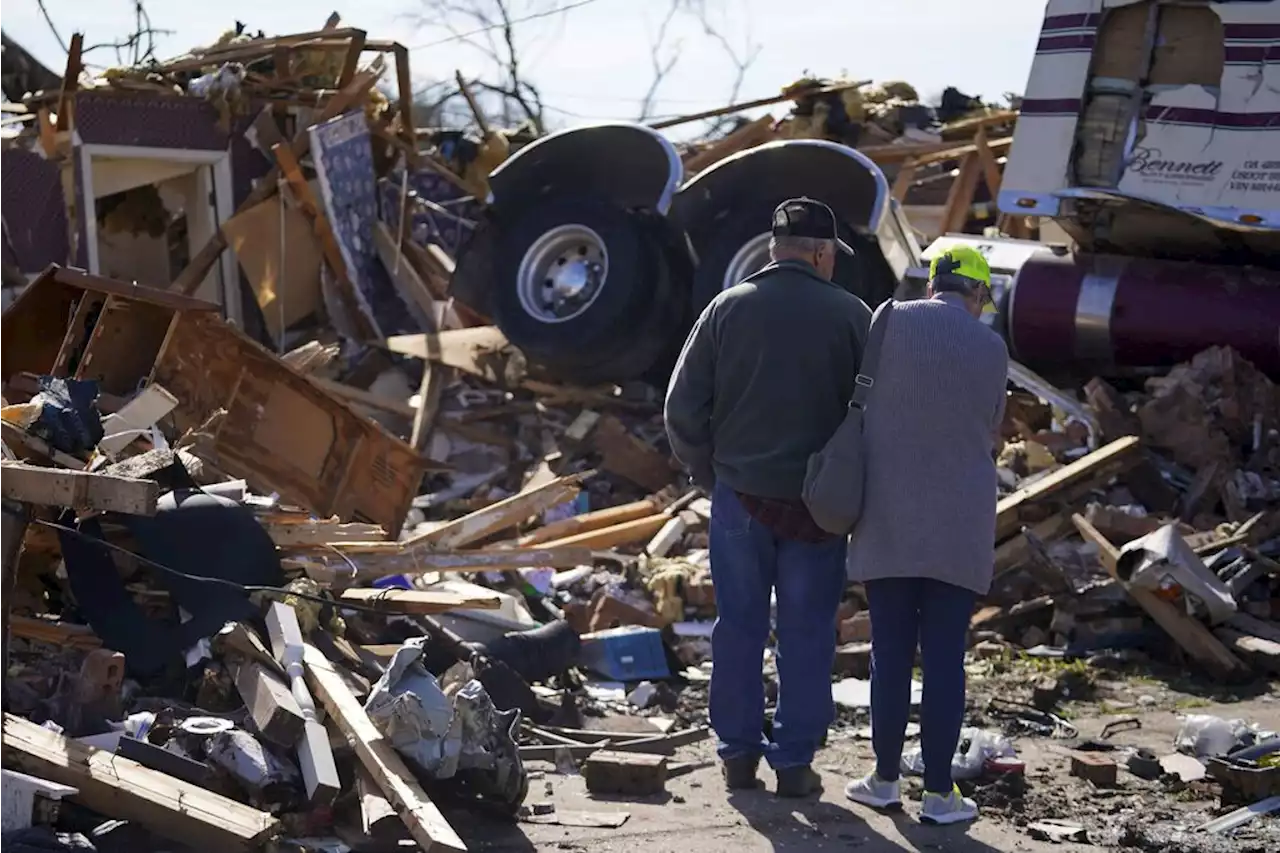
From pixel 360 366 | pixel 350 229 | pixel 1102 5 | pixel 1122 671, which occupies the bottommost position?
pixel 1122 671

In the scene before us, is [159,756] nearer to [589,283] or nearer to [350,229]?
[589,283]

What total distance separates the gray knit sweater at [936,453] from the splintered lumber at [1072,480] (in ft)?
13.8

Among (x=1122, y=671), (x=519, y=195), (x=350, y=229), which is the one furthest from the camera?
(x=350, y=229)

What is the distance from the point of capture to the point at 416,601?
7.05 metres

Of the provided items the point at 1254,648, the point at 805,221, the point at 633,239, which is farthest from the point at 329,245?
the point at 805,221

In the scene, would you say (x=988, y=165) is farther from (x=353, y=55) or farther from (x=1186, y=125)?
(x=353, y=55)

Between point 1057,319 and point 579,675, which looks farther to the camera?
point 1057,319

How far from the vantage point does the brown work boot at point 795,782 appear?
6086 mm

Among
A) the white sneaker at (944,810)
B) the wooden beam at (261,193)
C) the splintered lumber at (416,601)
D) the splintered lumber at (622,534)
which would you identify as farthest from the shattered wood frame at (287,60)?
the white sneaker at (944,810)

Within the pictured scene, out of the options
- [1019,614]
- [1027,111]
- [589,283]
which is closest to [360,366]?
[589,283]

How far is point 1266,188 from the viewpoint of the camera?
36.0ft

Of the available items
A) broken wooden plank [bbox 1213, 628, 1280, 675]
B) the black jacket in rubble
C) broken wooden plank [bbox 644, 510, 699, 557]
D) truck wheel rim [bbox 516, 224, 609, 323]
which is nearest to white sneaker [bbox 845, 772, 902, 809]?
the black jacket in rubble

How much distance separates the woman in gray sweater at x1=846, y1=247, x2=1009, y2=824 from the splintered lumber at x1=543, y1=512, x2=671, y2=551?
16.4ft

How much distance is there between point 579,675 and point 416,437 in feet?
17.8
